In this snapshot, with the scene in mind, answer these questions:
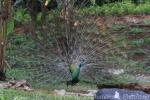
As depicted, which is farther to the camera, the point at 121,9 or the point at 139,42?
the point at 121,9

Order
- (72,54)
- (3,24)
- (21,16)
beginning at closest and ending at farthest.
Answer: (3,24) → (72,54) → (21,16)

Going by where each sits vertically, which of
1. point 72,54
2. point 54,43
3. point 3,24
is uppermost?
point 3,24

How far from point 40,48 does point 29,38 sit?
174 centimetres

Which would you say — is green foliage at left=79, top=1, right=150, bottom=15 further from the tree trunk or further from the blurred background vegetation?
the tree trunk

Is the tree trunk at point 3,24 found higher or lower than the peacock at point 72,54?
higher

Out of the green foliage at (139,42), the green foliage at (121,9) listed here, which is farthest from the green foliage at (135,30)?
the green foliage at (121,9)

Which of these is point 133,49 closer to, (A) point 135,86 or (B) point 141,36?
Result: (B) point 141,36

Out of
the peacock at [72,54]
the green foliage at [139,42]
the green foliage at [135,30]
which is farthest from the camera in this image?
the green foliage at [135,30]

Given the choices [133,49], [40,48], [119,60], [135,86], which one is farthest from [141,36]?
[135,86]

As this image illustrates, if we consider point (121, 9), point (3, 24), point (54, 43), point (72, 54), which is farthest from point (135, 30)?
point (3, 24)

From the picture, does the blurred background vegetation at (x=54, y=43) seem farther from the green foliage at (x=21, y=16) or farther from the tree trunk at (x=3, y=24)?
the tree trunk at (x=3, y=24)

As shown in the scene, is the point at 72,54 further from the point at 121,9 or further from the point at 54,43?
the point at 121,9

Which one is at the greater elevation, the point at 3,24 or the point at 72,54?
the point at 3,24

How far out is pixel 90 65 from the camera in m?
8.88
